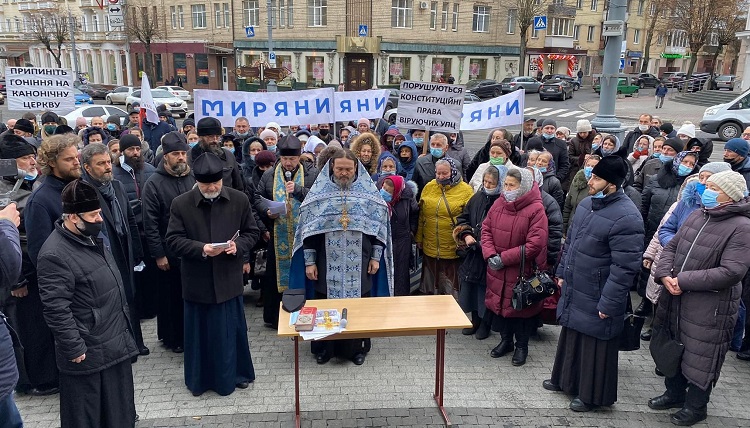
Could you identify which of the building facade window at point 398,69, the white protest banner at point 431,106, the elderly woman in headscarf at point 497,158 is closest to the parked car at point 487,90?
the building facade window at point 398,69

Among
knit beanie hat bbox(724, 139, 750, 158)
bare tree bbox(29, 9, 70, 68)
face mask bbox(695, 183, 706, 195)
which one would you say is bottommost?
face mask bbox(695, 183, 706, 195)

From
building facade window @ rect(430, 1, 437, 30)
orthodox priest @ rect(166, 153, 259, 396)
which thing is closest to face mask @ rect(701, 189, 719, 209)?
orthodox priest @ rect(166, 153, 259, 396)

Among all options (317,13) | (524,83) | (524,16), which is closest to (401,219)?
Result: (317,13)

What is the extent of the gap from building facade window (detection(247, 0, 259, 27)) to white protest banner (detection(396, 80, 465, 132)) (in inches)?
1555

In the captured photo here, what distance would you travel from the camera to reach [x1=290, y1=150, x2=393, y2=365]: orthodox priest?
5.33m

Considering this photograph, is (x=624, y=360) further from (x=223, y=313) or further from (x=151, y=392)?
(x=151, y=392)

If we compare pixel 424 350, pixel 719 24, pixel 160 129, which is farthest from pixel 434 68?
pixel 424 350

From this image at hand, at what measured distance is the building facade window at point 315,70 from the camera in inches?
1673

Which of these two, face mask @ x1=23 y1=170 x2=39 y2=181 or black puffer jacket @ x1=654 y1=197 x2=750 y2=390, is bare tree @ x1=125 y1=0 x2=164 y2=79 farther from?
black puffer jacket @ x1=654 y1=197 x2=750 y2=390

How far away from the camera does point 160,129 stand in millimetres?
11273

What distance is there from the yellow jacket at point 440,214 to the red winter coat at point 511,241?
702 millimetres

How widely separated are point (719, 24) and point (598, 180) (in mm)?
45702

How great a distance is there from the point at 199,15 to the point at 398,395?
48.2 meters

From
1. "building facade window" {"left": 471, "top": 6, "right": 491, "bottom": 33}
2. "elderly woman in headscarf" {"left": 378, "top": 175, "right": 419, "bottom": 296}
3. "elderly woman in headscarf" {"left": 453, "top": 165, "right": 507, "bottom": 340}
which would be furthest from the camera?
"building facade window" {"left": 471, "top": 6, "right": 491, "bottom": 33}
